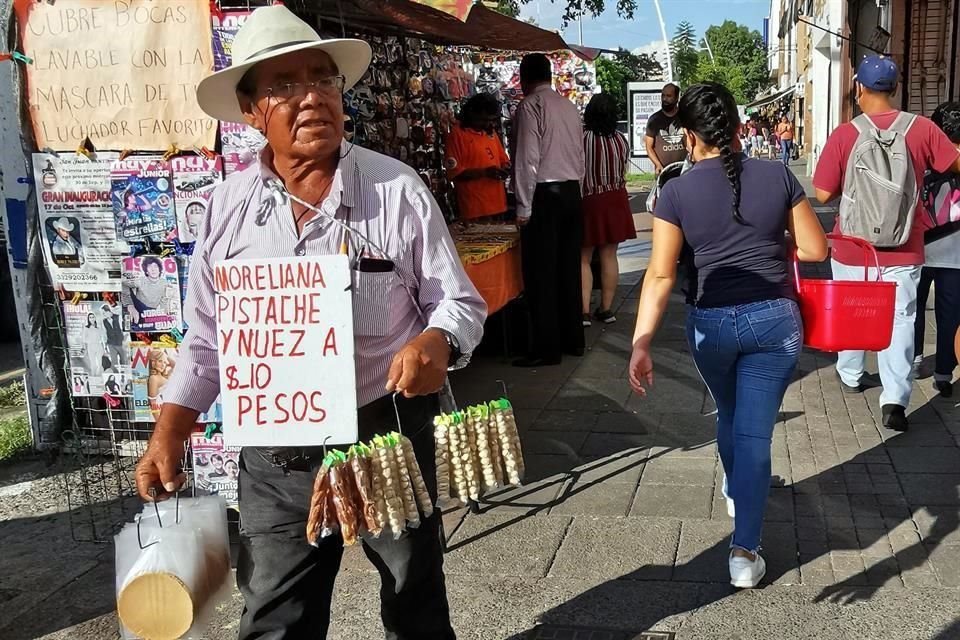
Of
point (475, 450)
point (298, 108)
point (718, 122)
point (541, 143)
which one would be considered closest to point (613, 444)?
point (718, 122)

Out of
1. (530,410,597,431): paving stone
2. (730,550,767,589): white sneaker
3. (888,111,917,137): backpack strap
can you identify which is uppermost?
(888,111,917,137): backpack strap

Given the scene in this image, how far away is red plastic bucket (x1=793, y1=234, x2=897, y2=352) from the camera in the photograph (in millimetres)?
3621

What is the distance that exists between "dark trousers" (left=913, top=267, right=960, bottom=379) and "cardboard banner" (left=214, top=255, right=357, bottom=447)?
4.45 meters

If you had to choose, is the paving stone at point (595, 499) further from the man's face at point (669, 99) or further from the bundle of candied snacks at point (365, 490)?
the man's face at point (669, 99)

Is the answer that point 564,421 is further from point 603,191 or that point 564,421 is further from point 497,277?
point 603,191

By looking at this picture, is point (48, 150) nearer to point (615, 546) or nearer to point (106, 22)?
point (106, 22)

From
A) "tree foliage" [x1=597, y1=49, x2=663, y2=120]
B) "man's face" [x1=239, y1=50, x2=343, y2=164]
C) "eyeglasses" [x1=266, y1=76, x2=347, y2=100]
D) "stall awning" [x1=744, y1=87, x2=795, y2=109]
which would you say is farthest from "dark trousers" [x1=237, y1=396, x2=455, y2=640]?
"stall awning" [x1=744, y1=87, x2=795, y2=109]

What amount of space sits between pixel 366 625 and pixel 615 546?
3.82ft

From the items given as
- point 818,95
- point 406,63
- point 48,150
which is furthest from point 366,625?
point 818,95

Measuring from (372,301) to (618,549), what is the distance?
2.21m

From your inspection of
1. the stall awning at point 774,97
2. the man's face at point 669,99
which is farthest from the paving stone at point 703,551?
the stall awning at point 774,97

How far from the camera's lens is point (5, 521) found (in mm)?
4867

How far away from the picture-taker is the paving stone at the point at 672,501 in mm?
4457

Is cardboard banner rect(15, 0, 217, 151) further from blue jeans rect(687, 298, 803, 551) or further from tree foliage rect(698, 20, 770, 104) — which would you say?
tree foliage rect(698, 20, 770, 104)
